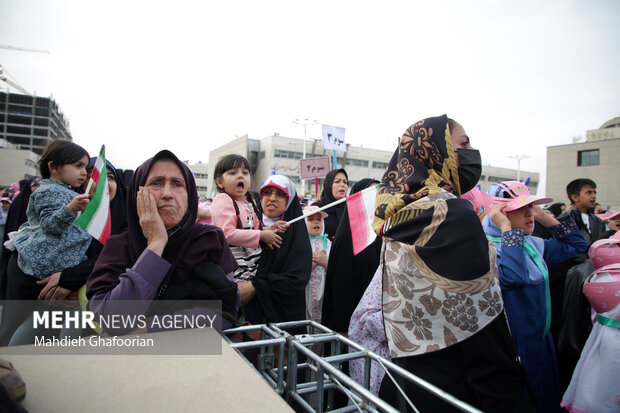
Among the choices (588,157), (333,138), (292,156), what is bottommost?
(333,138)

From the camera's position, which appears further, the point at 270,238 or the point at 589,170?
the point at 589,170

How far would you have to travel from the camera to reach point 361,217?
254 centimetres

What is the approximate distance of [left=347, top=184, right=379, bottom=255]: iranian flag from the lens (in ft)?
7.92

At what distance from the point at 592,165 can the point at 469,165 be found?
42529 millimetres

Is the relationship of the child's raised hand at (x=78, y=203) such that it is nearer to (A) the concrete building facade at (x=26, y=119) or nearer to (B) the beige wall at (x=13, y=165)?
(B) the beige wall at (x=13, y=165)

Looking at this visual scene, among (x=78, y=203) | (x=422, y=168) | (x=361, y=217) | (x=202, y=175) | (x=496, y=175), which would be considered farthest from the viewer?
(x=202, y=175)

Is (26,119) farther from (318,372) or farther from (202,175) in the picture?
(318,372)

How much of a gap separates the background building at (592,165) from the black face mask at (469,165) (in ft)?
131

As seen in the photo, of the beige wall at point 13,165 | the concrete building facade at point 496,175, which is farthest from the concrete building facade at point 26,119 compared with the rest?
the concrete building facade at point 496,175

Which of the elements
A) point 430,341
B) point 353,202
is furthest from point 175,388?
point 353,202

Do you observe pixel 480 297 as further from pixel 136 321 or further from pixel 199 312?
pixel 136 321

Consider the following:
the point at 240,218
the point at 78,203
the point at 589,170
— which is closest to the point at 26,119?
the point at 78,203

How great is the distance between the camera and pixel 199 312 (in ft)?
4.52

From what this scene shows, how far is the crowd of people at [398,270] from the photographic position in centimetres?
132
